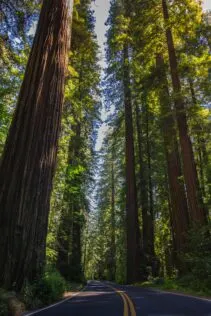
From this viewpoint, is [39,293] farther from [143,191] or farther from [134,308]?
[143,191]

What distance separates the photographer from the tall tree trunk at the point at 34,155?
19.0 ft

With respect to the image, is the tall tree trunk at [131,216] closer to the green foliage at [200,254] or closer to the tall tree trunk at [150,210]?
the tall tree trunk at [150,210]

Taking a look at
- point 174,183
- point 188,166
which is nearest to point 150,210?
point 174,183

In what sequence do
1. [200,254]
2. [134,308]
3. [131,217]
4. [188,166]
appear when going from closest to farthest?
[134,308], [200,254], [188,166], [131,217]

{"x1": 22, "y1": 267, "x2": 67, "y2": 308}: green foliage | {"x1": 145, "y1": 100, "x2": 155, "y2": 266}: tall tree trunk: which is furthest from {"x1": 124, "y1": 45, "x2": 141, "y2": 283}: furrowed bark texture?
{"x1": 22, "y1": 267, "x2": 67, "y2": 308}: green foliage

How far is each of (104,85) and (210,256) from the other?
16931mm

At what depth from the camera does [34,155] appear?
6.41m

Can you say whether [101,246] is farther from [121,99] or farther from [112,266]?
[121,99]

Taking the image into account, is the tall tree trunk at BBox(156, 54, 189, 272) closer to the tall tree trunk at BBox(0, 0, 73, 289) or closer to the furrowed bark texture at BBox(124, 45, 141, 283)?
the furrowed bark texture at BBox(124, 45, 141, 283)

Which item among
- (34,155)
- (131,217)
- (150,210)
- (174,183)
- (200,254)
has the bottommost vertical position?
(200,254)

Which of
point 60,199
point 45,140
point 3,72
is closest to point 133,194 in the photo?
point 60,199

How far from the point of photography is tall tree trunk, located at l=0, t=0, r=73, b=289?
5.78 meters

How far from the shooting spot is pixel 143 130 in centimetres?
2534

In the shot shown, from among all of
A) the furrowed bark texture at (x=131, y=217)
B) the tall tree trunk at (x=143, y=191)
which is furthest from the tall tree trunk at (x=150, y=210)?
the furrowed bark texture at (x=131, y=217)
